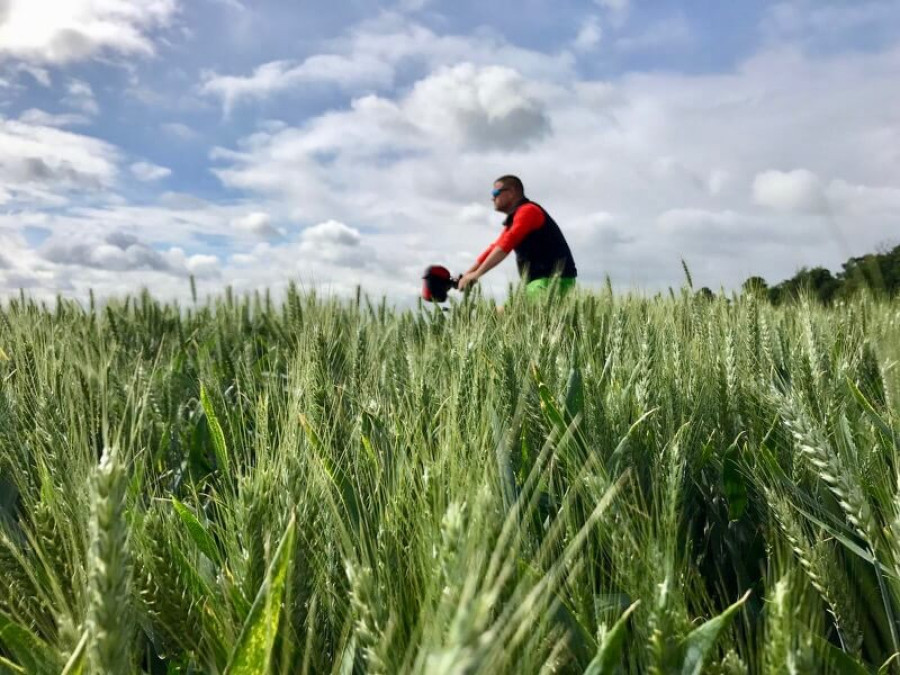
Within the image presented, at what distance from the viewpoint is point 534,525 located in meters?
A: 1.06

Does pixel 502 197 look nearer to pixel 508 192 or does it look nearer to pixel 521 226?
pixel 508 192

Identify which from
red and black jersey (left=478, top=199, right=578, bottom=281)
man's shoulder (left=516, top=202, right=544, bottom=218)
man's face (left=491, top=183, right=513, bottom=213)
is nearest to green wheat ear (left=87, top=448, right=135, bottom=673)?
red and black jersey (left=478, top=199, right=578, bottom=281)

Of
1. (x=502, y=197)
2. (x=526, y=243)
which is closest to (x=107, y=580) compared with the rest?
(x=526, y=243)

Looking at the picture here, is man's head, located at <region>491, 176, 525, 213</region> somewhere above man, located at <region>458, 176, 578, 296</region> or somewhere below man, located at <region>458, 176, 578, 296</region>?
above

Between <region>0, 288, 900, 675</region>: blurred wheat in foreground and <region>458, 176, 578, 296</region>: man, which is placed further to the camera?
<region>458, 176, 578, 296</region>: man

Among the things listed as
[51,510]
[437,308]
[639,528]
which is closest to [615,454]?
[639,528]

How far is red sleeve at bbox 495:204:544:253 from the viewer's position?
6.59m

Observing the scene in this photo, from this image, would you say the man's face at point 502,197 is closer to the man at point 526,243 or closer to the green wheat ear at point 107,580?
the man at point 526,243

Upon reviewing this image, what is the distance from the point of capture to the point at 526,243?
6973 millimetres

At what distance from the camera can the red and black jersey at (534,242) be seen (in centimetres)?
664

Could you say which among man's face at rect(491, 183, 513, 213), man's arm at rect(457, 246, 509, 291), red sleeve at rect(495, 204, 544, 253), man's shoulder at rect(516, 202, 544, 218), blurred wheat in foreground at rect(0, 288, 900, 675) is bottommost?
blurred wheat in foreground at rect(0, 288, 900, 675)

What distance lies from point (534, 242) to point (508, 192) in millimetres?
862

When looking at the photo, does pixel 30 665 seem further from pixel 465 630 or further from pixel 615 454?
pixel 615 454

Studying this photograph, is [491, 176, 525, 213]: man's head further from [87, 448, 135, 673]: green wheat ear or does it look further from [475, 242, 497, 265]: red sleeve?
[87, 448, 135, 673]: green wheat ear
